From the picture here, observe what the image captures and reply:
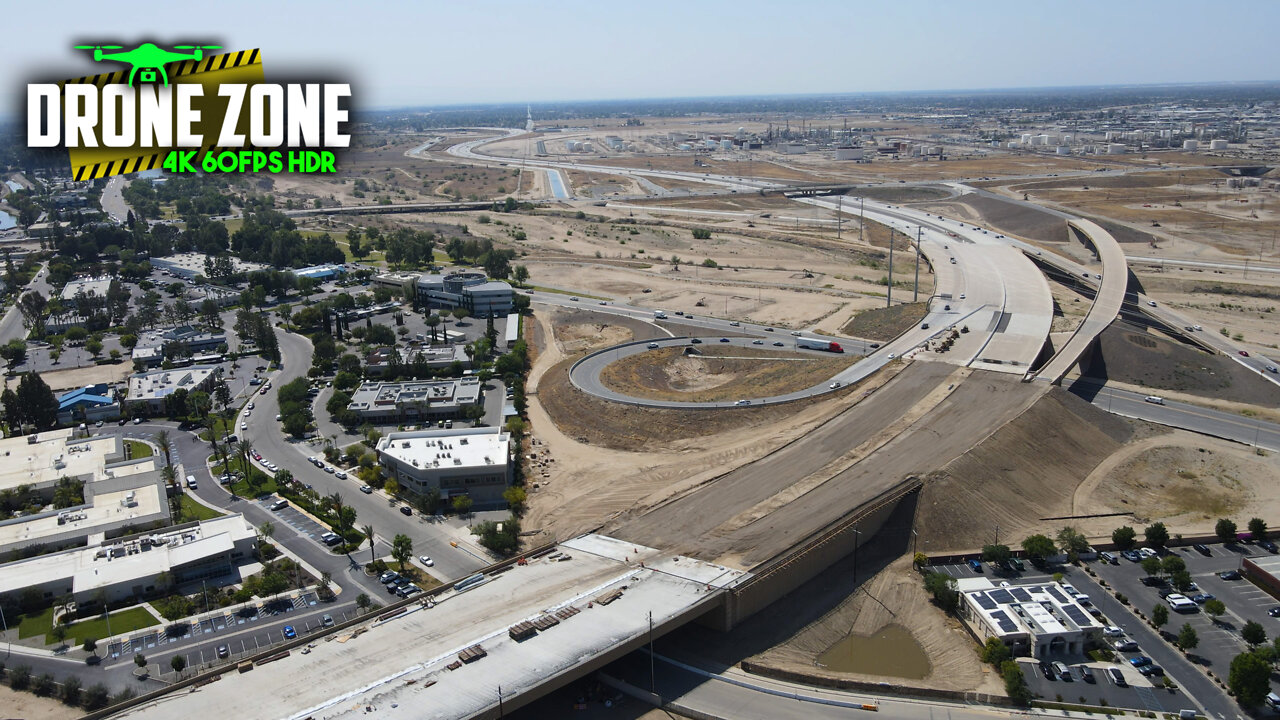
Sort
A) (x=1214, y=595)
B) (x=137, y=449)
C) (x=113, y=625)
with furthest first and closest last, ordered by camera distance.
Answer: (x=137, y=449) → (x=1214, y=595) → (x=113, y=625)

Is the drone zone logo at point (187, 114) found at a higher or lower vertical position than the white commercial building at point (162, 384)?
higher

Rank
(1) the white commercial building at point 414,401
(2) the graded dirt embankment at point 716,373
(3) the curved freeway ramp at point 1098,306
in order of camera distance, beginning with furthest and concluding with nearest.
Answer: (2) the graded dirt embankment at point 716,373, (3) the curved freeway ramp at point 1098,306, (1) the white commercial building at point 414,401

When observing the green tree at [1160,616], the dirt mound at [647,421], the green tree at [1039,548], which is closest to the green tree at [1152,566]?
the green tree at [1160,616]

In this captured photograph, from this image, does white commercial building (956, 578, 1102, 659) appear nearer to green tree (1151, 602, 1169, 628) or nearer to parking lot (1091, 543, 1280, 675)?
green tree (1151, 602, 1169, 628)

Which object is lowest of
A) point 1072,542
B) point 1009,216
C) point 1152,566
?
point 1152,566

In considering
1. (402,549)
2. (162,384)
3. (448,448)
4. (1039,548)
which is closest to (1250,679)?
(1039,548)

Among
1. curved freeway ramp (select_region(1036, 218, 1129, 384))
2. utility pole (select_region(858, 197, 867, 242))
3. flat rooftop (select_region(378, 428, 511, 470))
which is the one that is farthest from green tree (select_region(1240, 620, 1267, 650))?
utility pole (select_region(858, 197, 867, 242))

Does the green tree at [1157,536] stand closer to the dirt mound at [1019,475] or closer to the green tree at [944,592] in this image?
the dirt mound at [1019,475]

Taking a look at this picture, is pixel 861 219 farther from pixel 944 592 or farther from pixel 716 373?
pixel 944 592
